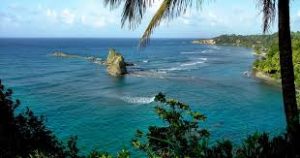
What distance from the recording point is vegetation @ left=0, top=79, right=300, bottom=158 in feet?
25.9

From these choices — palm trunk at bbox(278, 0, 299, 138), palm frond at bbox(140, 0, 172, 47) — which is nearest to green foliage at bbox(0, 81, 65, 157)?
palm frond at bbox(140, 0, 172, 47)

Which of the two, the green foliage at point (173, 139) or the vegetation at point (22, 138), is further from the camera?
the vegetation at point (22, 138)

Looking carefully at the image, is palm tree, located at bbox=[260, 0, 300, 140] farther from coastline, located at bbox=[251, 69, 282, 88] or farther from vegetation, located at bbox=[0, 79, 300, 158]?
coastline, located at bbox=[251, 69, 282, 88]

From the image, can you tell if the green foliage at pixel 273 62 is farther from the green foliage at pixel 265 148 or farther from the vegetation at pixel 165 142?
the green foliage at pixel 265 148

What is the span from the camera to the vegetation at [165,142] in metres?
7.90

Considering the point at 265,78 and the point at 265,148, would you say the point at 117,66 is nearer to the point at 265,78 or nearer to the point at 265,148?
the point at 265,78

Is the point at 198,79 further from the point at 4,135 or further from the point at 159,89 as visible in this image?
the point at 4,135

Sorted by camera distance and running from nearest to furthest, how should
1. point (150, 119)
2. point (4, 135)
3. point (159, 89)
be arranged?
point (4, 135), point (150, 119), point (159, 89)

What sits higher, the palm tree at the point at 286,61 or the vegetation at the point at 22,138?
the palm tree at the point at 286,61


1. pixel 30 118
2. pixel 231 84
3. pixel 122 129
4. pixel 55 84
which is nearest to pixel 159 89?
pixel 231 84

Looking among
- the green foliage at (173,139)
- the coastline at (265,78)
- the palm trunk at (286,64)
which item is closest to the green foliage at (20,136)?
the green foliage at (173,139)

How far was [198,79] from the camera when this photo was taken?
88125 mm

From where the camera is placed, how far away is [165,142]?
423 inches

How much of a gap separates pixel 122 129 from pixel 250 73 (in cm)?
5524
